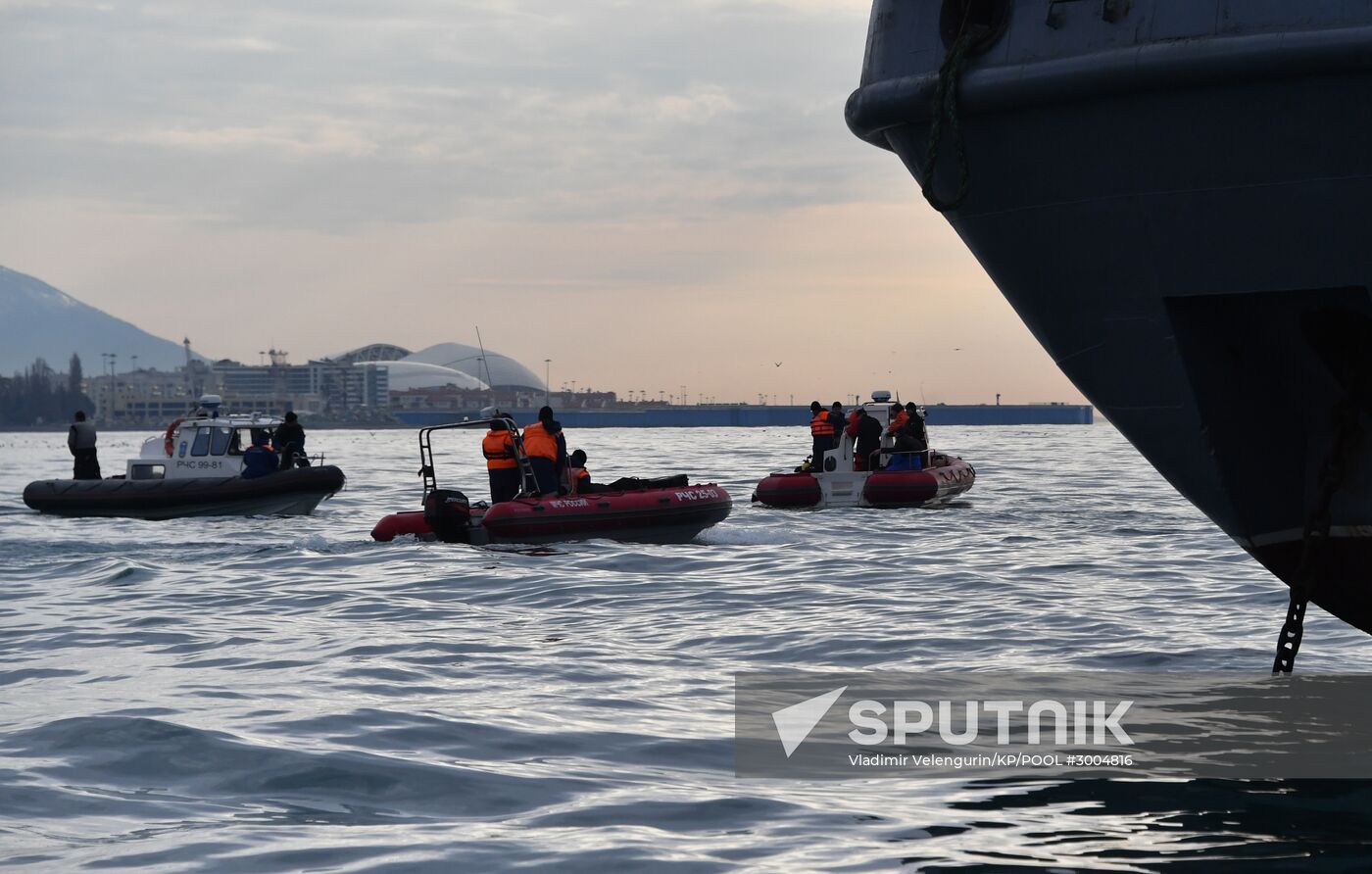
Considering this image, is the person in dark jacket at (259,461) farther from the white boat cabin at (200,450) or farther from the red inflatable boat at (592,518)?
the red inflatable boat at (592,518)

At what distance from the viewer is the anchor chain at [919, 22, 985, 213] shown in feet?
20.3

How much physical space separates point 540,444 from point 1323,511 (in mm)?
12599

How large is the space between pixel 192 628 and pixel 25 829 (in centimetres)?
602

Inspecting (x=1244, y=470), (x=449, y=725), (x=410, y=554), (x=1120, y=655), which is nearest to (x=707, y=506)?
(x=410, y=554)

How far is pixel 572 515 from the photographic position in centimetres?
1742

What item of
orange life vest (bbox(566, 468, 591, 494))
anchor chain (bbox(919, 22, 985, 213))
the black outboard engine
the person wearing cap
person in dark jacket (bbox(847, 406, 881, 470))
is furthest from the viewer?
the person wearing cap

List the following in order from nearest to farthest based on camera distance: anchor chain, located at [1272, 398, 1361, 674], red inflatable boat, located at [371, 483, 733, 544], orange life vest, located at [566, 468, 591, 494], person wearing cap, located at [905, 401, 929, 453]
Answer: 1. anchor chain, located at [1272, 398, 1361, 674]
2. red inflatable boat, located at [371, 483, 733, 544]
3. orange life vest, located at [566, 468, 591, 494]
4. person wearing cap, located at [905, 401, 929, 453]

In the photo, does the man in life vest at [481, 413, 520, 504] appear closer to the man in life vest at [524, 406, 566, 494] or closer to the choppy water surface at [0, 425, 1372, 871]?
the man in life vest at [524, 406, 566, 494]

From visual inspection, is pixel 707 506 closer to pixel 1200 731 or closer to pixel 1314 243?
pixel 1200 731

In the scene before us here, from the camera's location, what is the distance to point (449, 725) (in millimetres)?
7488

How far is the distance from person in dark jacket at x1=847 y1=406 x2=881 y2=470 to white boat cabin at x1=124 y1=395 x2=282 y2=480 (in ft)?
32.2

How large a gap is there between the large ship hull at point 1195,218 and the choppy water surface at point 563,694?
140 centimetres

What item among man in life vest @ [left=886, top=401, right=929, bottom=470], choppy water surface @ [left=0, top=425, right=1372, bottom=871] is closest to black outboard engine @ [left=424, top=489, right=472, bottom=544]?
choppy water surface @ [left=0, top=425, right=1372, bottom=871]

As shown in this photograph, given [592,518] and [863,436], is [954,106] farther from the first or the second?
[863,436]
